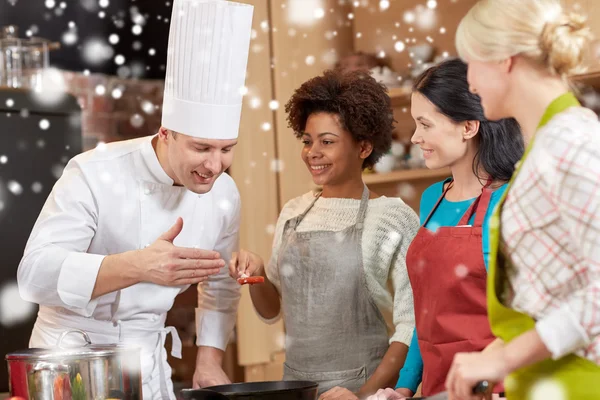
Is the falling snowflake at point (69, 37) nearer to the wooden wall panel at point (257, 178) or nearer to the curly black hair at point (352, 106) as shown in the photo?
the wooden wall panel at point (257, 178)

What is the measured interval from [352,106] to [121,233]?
0.58 meters

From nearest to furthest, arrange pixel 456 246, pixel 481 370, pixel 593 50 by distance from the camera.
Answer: pixel 481 370
pixel 456 246
pixel 593 50

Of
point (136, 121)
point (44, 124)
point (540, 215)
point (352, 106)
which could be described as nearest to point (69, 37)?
point (136, 121)

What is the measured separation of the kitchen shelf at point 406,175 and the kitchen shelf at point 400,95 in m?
0.24

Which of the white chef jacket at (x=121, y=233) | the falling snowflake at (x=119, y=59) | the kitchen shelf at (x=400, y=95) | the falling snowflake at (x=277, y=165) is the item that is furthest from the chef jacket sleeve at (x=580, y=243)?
the falling snowflake at (x=119, y=59)

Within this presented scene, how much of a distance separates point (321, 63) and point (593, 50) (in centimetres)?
111

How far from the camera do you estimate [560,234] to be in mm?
835

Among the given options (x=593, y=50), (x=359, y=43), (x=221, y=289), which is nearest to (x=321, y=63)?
(x=359, y=43)

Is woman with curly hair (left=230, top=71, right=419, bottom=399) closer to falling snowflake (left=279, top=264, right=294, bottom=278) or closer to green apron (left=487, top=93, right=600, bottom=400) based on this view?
falling snowflake (left=279, top=264, right=294, bottom=278)

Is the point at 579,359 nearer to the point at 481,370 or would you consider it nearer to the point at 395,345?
the point at 481,370

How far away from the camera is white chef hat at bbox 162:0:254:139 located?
1614mm

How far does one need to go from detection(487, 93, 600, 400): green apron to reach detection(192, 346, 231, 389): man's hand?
0.89 metres

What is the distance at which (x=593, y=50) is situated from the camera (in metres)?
2.02

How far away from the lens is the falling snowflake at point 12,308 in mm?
2754
